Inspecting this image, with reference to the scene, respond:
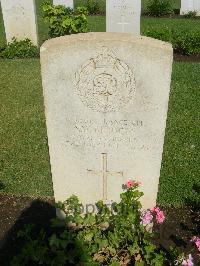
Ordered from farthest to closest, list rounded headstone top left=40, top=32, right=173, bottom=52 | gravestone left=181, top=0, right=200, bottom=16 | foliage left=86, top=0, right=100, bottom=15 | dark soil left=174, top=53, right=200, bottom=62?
foliage left=86, top=0, right=100, bottom=15
gravestone left=181, top=0, right=200, bottom=16
dark soil left=174, top=53, right=200, bottom=62
rounded headstone top left=40, top=32, right=173, bottom=52

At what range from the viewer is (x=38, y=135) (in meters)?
6.38

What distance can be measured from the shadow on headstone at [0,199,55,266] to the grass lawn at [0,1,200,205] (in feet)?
0.90

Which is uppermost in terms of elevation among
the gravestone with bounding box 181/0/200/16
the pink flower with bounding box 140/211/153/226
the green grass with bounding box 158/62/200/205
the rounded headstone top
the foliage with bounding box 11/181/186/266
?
the rounded headstone top

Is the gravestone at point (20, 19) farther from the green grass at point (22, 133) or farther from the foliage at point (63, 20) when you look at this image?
the green grass at point (22, 133)

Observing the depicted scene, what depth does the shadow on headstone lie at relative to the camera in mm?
4062

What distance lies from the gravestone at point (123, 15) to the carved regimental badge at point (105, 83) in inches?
280

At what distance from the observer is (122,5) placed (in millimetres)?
10047

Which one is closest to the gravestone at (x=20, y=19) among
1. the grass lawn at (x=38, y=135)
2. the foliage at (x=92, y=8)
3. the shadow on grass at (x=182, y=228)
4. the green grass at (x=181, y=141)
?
the grass lawn at (x=38, y=135)

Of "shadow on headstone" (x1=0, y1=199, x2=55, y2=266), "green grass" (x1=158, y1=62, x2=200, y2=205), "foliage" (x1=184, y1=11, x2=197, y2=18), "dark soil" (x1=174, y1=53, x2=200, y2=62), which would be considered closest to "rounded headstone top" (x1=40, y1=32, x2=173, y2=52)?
"shadow on headstone" (x1=0, y1=199, x2=55, y2=266)

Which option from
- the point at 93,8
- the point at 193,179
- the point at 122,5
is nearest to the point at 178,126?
the point at 193,179

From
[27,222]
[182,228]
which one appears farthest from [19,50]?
[182,228]

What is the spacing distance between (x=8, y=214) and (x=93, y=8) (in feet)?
36.6

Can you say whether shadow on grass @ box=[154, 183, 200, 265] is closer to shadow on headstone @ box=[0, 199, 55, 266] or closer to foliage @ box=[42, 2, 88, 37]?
shadow on headstone @ box=[0, 199, 55, 266]

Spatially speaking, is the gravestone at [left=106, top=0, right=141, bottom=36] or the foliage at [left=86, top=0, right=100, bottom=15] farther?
the foliage at [left=86, top=0, right=100, bottom=15]
